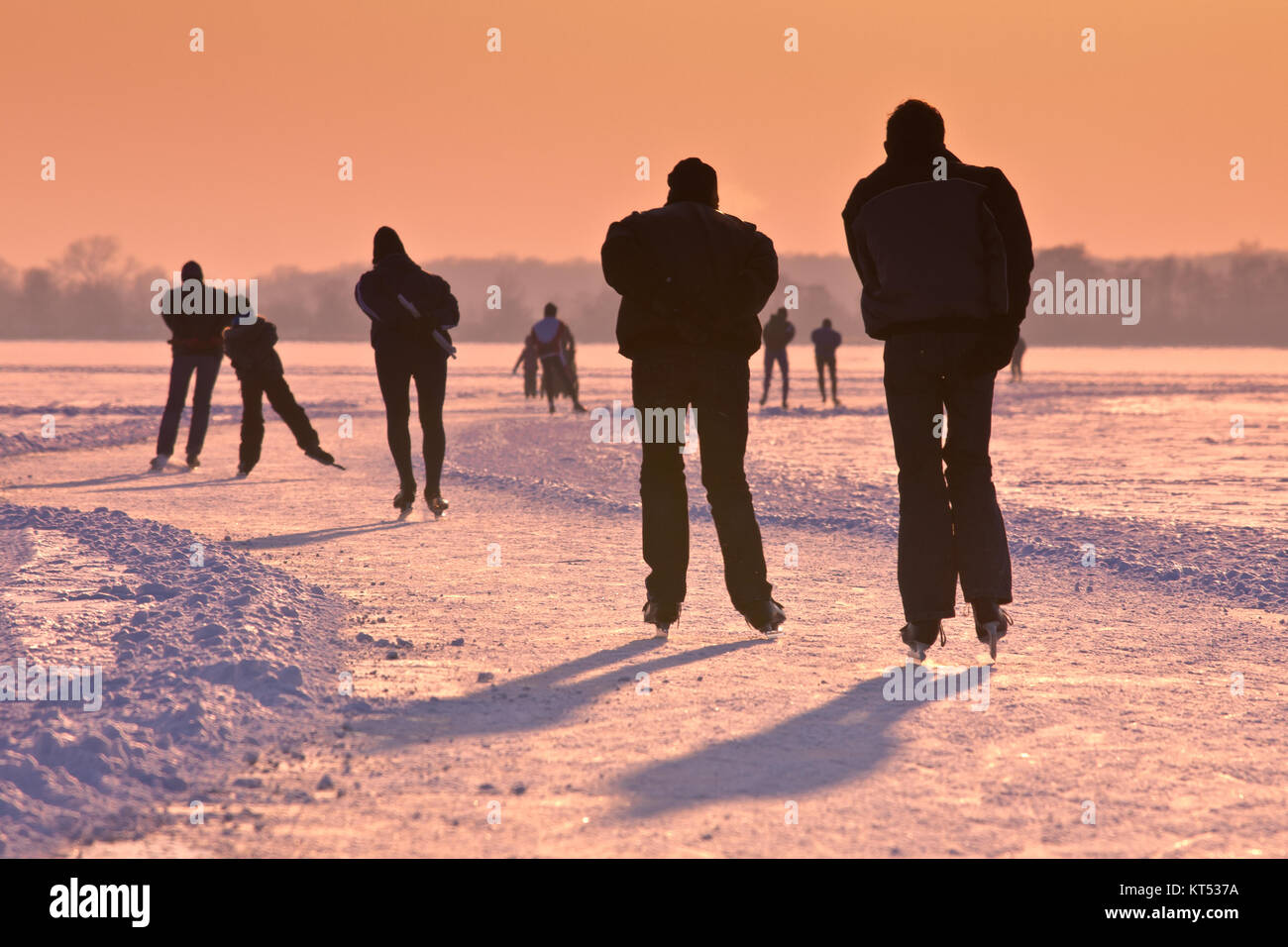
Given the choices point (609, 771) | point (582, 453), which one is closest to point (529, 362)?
point (582, 453)

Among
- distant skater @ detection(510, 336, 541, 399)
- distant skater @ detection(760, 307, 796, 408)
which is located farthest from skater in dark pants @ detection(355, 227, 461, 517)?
distant skater @ detection(510, 336, 541, 399)

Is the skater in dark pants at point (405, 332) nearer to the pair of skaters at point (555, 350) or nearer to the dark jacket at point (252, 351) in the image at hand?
the dark jacket at point (252, 351)

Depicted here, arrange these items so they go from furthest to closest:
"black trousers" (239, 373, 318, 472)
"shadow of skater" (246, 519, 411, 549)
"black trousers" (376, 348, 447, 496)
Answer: "black trousers" (239, 373, 318, 472)
"black trousers" (376, 348, 447, 496)
"shadow of skater" (246, 519, 411, 549)

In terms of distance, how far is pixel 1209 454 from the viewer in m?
15.2

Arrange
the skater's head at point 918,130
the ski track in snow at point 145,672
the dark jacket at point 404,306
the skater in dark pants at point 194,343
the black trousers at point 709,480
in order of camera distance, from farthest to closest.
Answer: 1. the skater in dark pants at point 194,343
2. the dark jacket at point 404,306
3. the black trousers at point 709,480
4. the skater's head at point 918,130
5. the ski track in snow at point 145,672

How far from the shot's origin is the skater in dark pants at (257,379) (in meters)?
11.9

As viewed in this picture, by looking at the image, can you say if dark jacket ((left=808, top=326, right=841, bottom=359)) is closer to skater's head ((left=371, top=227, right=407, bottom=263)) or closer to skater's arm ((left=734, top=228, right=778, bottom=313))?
skater's head ((left=371, top=227, right=407, bottom=263))

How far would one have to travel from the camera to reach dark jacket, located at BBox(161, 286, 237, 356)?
11.9 metres

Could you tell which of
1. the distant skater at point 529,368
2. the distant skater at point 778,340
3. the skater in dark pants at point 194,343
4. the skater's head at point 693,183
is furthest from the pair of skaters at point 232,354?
the distant skater at point 529,368

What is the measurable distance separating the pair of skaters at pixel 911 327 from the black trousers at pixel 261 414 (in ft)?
24.5

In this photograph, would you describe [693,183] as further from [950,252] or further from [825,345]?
[825,345]

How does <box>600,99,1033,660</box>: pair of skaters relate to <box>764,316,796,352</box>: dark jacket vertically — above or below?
below

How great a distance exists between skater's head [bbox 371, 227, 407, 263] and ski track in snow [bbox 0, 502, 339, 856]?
2.53 m
